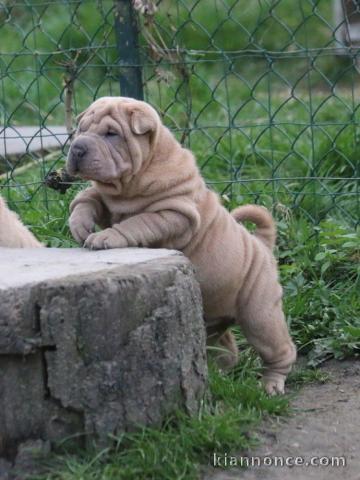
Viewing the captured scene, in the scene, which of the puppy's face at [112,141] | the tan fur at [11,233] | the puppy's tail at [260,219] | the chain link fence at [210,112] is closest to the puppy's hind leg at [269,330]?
the puppy's tail at [260,219]

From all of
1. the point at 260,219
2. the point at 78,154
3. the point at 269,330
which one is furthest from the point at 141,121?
the point at 269,330

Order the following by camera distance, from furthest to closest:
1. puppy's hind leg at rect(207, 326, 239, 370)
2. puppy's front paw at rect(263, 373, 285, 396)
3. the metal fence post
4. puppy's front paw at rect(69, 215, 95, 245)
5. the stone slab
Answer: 1. the metal fence post
2. puppy's hind leg at rect(207, 326, 239, 370)
3. puppy's front paw at rect(263, 373, 285, 396)
4. puppy's front paw at rect(69, 215, 95, 245)
5. the stone slab

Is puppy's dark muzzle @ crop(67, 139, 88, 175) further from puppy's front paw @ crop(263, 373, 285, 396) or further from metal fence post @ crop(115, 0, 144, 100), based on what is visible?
metal fence post @ crop(115, 0, 144, 100)

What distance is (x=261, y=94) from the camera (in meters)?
9.87

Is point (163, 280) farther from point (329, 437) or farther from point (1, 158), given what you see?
point (1, 158)

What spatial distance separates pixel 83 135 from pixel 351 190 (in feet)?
8.76

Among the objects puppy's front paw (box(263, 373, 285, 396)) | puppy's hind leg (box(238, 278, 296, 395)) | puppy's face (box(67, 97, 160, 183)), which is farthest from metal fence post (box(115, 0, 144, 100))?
puppy's front paw (box(263, 373, 285, 396))

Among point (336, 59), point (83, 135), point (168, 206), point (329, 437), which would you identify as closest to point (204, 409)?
point (329, 437)

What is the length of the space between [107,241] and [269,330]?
0.87 meters

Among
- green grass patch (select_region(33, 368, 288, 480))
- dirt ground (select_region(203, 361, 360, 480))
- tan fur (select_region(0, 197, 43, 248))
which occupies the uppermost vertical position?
tan fur (select_region(0, 197, 43, 248))

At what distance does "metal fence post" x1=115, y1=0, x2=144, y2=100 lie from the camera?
602 centimetres

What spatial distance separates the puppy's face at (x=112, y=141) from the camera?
4.36 m

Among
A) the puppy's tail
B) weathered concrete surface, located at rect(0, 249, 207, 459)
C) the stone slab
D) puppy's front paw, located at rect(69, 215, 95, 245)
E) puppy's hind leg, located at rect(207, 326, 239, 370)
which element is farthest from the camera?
the puppy's tail

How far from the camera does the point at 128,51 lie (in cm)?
605
